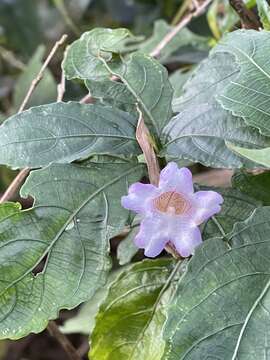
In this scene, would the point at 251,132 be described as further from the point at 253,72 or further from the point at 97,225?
the point at 97,225

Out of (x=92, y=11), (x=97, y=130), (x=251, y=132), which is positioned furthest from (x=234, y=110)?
(x=92, y=11)

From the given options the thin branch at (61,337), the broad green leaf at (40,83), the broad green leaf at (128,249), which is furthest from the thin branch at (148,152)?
the broad green leaf at (40,83)

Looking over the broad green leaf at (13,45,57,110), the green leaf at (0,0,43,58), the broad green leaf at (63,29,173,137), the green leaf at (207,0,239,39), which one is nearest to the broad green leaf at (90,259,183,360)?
the broad green leaf at (63,29,173,137)

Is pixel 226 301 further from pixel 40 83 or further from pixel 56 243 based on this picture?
pixel 40 83

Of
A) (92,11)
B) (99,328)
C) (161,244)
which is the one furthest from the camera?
(92,11)

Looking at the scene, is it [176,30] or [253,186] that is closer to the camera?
[253,186]

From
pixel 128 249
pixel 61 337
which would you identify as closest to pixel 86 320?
pixel 61 337
